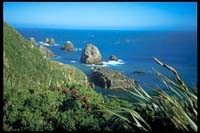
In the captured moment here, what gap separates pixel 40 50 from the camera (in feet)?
50.7

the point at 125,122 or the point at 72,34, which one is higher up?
the point at 72,34

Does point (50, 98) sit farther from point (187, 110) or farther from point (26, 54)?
point (26, 54)

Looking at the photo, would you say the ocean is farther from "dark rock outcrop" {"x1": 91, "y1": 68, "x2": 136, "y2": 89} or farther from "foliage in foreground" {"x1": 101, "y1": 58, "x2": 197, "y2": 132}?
"foliage in foreground" {"x1": 101, "y1": 58, "x2": 197, "y2": 132}

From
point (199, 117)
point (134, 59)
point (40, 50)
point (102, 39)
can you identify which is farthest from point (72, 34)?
point (40, 50)

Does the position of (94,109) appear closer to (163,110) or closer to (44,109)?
(44,109)

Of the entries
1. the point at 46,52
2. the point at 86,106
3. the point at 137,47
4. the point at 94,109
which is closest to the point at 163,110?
the point at 94,109

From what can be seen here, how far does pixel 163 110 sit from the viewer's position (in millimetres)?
3484

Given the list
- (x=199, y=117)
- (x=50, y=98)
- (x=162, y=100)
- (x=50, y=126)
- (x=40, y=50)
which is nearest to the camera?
(x=199, y=117)

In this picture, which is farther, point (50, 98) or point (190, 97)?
point (50, 98)

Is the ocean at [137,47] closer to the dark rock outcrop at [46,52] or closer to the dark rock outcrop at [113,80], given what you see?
the dark rock outcrop at [113,80]

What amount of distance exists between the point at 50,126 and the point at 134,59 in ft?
9.80

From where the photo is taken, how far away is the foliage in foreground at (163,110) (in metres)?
3.21

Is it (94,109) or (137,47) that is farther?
(137,47)

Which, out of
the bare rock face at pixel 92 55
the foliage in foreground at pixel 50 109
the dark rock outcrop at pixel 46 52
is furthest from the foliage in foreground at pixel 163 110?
the dark rock outcrop at pixel 46 52
